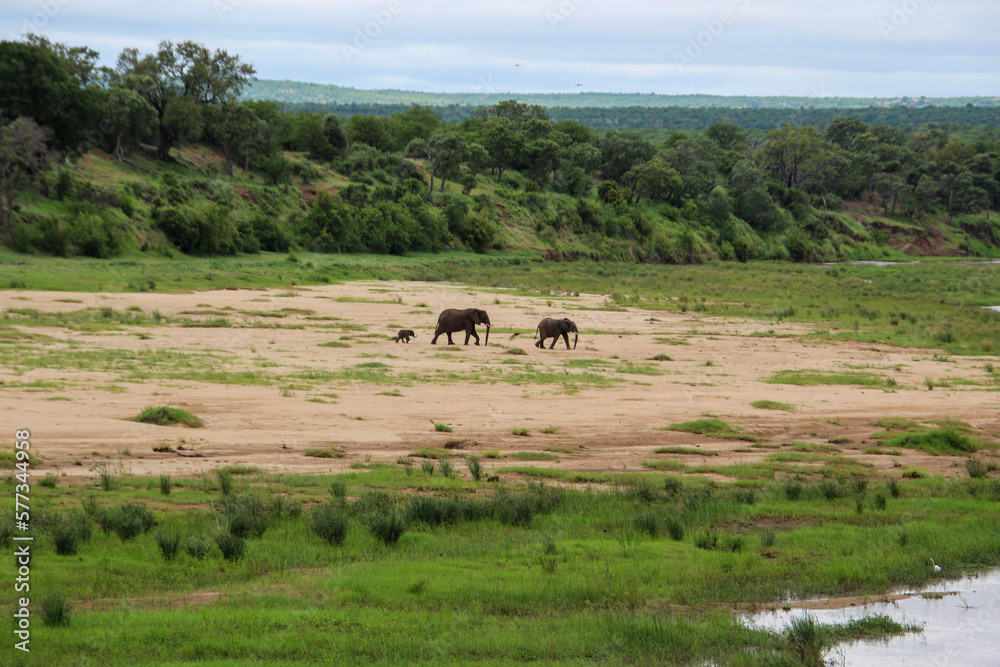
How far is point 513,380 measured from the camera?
72.4 feet

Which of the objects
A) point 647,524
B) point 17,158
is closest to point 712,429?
point 647,524

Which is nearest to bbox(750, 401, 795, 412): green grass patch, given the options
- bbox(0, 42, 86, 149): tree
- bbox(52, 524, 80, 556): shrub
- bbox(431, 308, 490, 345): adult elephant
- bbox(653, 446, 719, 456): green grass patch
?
bbox(653, 446, 719, 456): green grass patch

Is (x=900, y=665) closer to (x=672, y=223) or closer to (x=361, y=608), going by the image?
(x=361, y=608)

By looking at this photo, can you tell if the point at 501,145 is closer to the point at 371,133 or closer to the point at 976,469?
the point at 371,133

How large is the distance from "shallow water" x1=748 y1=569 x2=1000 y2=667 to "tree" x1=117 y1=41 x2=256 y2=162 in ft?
232

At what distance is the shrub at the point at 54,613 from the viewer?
23.5ft

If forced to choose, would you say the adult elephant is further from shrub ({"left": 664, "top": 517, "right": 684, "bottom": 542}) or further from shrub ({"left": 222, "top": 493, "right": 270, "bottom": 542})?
shrub ({"left": 222, "top": 493, "right": 270, "bottom": 542})

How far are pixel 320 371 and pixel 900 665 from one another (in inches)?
641

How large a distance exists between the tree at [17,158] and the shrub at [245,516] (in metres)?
45.9

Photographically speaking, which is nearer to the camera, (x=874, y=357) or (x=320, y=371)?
(x=320, y=371)

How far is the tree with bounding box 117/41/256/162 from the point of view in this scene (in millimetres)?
70562

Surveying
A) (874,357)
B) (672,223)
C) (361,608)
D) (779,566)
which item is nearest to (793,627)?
(779,566)

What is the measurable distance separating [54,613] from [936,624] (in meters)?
8.48

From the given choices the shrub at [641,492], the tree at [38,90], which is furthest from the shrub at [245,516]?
the tree at [38,90]
